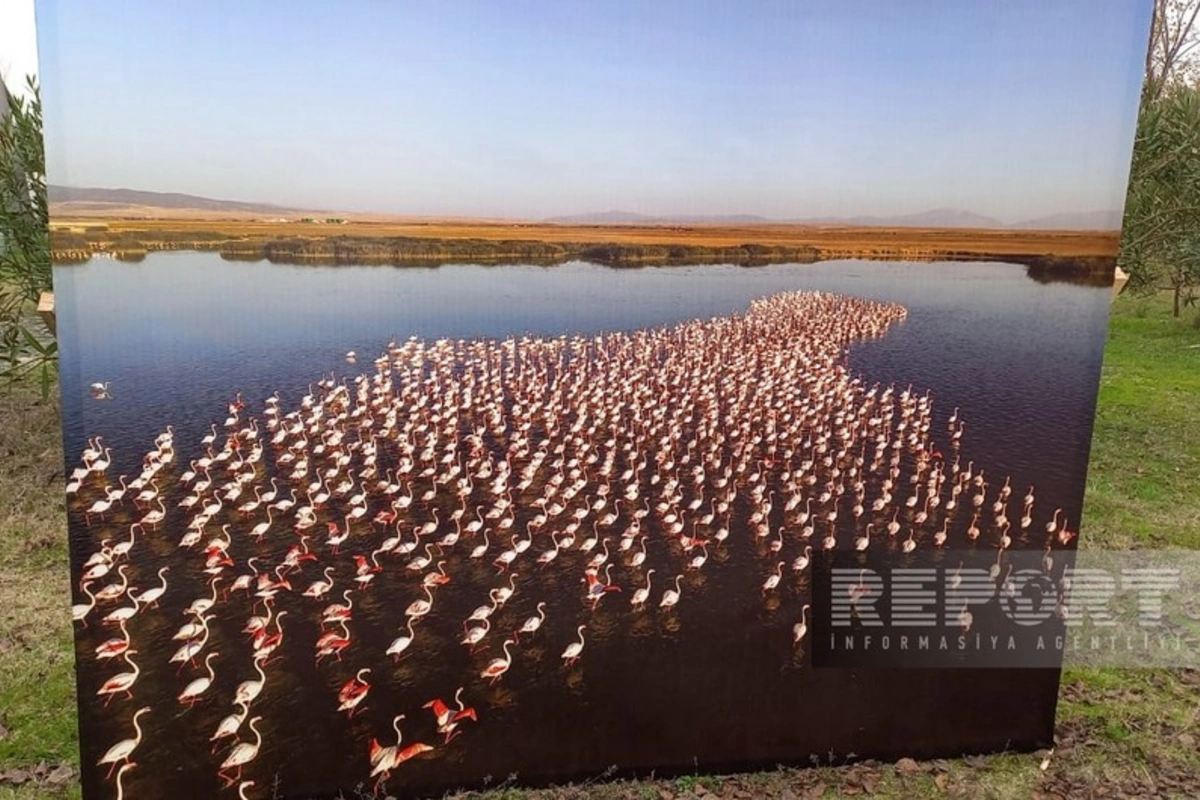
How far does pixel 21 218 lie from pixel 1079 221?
23.6 ft

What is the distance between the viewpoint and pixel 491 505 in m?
3.04

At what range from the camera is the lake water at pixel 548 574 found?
2.68m

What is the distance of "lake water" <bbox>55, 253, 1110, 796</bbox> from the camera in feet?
8.80

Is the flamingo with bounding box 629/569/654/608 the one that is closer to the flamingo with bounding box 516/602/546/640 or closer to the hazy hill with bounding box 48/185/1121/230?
the flamingo with bounding box 516/602/546/640

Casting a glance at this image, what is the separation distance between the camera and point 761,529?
3.23m

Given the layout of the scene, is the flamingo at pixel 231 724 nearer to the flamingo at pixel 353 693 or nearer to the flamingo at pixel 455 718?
the flamingo at pixel 353 693

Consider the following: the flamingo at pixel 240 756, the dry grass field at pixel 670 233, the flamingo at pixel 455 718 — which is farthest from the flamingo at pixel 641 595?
the flamingo at pixel 240 756

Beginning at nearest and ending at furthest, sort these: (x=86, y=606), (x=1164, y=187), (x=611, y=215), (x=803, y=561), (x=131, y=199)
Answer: (x=131, y=199)
(x=86, y=606)
(x=611, y=215)
(x=803, y=561)
(x=1164, y=187)

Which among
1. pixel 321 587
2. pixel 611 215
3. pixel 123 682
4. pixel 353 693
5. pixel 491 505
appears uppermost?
pixel 611 215

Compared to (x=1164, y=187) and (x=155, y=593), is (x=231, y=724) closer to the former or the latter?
(x=155, y=593)

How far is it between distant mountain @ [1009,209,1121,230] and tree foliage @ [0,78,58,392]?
6.43 meters

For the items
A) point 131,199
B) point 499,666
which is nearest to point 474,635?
point 499,666

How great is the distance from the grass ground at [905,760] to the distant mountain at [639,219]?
2232 millimetres

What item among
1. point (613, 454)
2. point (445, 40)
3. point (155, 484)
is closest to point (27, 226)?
point (155, 484)
